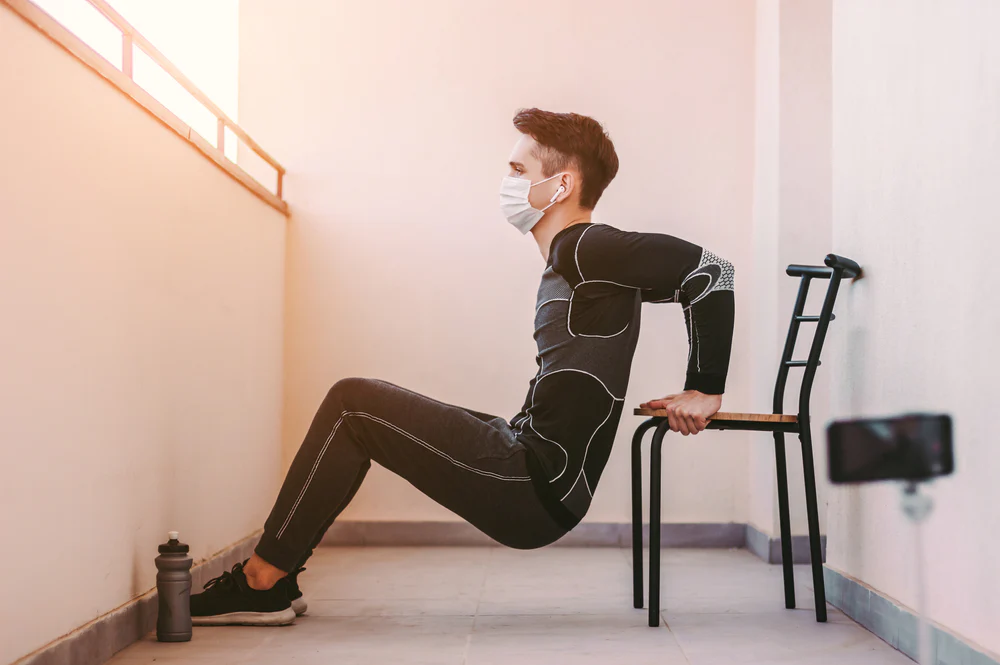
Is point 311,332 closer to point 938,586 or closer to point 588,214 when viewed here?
point 588,214

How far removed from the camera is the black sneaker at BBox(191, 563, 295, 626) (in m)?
1.99

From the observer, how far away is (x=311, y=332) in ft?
11.1

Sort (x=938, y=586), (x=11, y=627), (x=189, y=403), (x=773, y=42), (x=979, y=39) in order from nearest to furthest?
(x=11, y=627) < (x=979, y=39) < (x=938, y=586) < (x=189, y=403) < (x=773, y=42)

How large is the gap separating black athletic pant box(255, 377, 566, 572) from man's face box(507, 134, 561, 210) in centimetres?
54

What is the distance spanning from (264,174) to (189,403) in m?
1.39

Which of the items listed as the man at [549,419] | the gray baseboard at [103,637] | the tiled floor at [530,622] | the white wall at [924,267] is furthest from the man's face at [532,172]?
the gray baseboard at [103,637]

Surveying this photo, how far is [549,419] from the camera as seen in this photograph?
1.87m

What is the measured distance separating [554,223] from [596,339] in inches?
13.4

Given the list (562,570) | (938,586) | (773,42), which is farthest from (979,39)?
(562,570)

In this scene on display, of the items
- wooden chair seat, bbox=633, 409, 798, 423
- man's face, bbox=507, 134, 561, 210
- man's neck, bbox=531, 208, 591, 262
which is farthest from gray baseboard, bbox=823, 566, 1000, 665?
man's face, bbox=507, 134, 561, 210

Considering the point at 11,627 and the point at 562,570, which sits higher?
the point at 11,627

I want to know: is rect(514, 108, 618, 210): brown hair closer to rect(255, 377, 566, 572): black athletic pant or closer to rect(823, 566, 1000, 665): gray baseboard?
rect(255, 377, 566, 572): black athletic pant

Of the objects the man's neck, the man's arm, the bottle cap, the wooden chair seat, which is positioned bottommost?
the bottle cap

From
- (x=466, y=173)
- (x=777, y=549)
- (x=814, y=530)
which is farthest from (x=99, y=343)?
(x=777, y=549)
